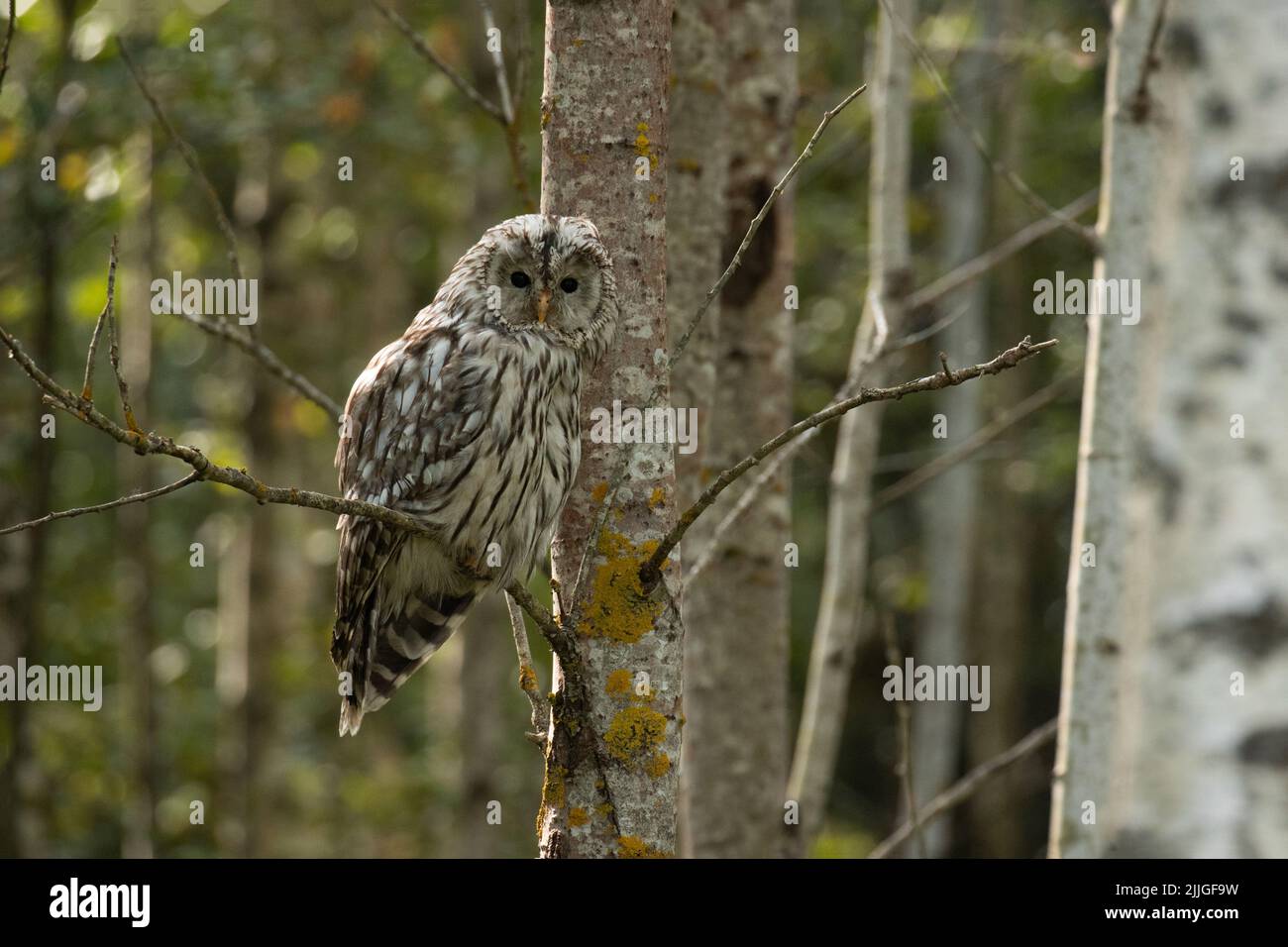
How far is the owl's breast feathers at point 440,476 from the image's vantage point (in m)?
3.90

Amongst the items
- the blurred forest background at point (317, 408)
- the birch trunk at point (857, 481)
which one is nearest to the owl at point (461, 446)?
the birch trunk at point (857, 481)

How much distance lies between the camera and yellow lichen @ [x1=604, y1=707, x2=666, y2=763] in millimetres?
2879

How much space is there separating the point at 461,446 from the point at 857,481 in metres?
2.16

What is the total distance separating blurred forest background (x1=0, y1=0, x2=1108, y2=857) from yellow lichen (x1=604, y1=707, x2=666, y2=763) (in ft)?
9.03

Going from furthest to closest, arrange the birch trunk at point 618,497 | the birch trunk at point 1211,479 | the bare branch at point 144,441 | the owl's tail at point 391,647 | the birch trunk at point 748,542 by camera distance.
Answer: the birch trunk at point 748,542, the owl's tail at point 391,647, the birch trunk at point 618,497, the bare branch at point 144,441, the birch trunk at point 1211,479

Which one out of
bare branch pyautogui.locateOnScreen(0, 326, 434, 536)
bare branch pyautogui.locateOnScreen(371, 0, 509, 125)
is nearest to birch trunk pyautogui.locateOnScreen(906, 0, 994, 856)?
bare branch pyautogui.locateOnScreen(371, 0, 509, 125)

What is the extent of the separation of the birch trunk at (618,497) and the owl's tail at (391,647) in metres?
1.22

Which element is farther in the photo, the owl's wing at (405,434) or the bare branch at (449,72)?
the owl's wing at (405,434)

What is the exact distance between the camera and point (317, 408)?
6.68 m

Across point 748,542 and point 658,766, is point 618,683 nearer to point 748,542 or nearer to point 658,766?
point 658,766

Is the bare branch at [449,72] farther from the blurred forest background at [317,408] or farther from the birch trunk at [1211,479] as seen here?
the blurred forest background at [317,408]

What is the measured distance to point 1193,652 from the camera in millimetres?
2070

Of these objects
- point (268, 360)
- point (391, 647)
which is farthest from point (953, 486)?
point (268, 360)

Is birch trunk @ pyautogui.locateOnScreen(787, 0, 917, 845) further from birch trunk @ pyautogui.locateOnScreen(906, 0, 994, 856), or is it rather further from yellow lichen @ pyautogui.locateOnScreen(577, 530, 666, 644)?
birch trunk @ pyautogui.locateOnScreen(906, 0, 994, 856)
